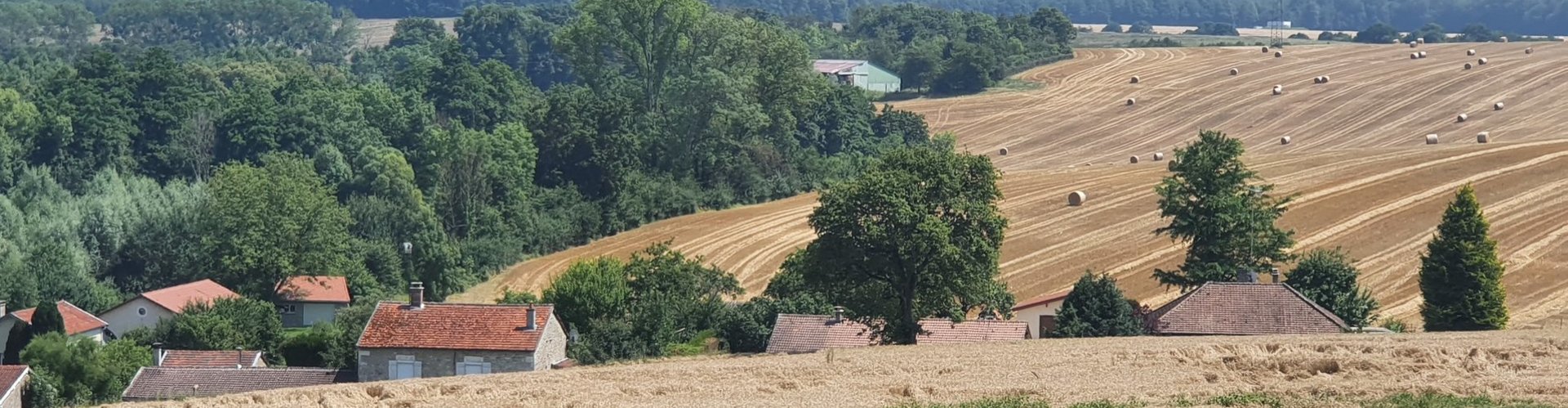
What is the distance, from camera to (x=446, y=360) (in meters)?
50.2

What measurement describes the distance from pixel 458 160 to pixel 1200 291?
3643 centimetres

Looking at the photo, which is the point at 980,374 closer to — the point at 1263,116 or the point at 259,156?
the point at 259,156

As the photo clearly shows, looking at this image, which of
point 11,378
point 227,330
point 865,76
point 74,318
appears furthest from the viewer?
point 865,76

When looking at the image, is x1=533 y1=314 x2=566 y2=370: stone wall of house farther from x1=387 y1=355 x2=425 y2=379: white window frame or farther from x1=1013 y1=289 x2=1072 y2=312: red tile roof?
x1=1013 y1=289 x2=1072 y2=312: red tile roof

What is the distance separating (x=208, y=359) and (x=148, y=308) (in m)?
12.1

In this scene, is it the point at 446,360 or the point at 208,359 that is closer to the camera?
the point at 446,360

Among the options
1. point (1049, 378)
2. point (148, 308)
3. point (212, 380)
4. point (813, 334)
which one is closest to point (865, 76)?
point (148, 308)

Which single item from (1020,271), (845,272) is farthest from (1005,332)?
(1020,271)

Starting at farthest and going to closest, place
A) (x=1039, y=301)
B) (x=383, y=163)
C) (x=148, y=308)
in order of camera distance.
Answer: (x=383, y=163)
(x=148, y=308)
(x=1039, y=301)

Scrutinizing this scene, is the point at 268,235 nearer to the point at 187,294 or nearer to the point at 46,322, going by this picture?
the point at 187,294

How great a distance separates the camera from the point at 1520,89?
329ft

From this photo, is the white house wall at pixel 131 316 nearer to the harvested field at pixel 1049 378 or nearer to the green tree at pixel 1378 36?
the harvested field at pixel 1049 378

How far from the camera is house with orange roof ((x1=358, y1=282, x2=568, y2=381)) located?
164ft

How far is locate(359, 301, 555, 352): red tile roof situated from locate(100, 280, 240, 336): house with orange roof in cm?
1379
